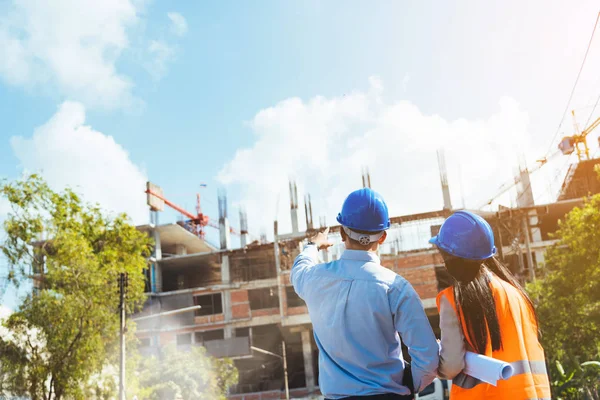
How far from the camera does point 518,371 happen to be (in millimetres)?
2271

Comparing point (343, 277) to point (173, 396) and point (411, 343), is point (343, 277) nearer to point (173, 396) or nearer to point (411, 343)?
point (411, 343)

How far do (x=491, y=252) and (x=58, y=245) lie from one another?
1904 cm

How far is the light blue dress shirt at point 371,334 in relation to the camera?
2.40 meters

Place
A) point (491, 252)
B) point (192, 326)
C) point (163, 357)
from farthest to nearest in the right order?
point (192, 326), point (163, 357), point (491, 252)

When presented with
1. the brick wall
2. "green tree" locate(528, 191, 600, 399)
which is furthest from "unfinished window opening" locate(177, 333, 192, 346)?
"green tree" locate(528, 191, 600, 399)

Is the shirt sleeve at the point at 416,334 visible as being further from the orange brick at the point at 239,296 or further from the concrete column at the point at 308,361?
the orange brick at the point at 239,296

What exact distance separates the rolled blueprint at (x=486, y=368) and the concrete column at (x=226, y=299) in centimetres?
3784

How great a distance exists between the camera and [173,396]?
2645 centimetres

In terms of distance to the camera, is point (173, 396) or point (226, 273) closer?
point (173, 396)

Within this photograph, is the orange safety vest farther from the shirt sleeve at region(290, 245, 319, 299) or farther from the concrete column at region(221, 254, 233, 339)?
the concrete column at region(221, 254, 233, 339)

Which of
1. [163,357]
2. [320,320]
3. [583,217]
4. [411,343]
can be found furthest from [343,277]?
[163,357]

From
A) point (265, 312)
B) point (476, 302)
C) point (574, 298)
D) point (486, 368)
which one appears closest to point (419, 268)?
point (265, 312)

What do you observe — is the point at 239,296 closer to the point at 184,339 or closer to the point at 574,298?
the point at 184,339

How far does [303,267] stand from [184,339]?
128 feet
